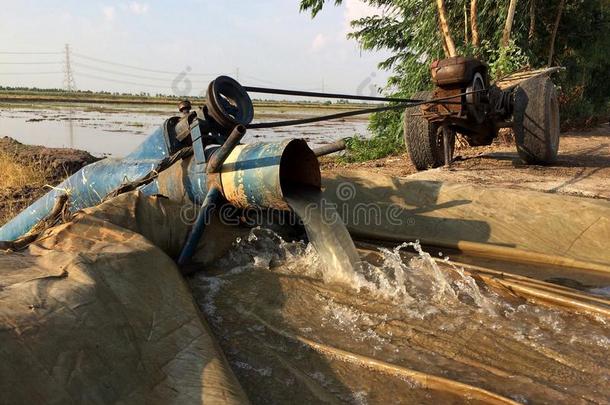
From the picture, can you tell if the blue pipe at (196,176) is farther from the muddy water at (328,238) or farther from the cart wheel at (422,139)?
the cart wheel at (422,139)

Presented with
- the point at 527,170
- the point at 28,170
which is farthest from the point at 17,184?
the point at 527,170

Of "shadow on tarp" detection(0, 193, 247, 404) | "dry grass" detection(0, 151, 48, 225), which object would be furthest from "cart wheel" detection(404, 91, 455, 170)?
"dry grass" detection(0, 151, 48, 225)

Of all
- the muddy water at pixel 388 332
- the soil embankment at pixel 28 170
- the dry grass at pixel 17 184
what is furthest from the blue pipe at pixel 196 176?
the dry grass at pixel 17 184

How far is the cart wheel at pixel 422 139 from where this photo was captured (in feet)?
22.2

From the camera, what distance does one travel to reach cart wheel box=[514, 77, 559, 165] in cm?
617

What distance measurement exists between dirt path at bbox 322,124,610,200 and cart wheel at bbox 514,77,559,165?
0.24 m

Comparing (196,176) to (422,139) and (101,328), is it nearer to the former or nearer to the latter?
(101,328)

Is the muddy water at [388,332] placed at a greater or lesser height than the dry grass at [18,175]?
lesser

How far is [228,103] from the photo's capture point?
3.47 metres

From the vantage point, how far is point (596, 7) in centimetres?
1247

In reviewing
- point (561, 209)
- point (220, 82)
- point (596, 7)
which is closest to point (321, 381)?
point (220, 82)

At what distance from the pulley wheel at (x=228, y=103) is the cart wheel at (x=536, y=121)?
4.25 m

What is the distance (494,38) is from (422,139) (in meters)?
5.44

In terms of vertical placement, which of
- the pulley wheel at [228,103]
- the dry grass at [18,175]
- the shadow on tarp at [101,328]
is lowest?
the shadow on tarp at [101,328]
